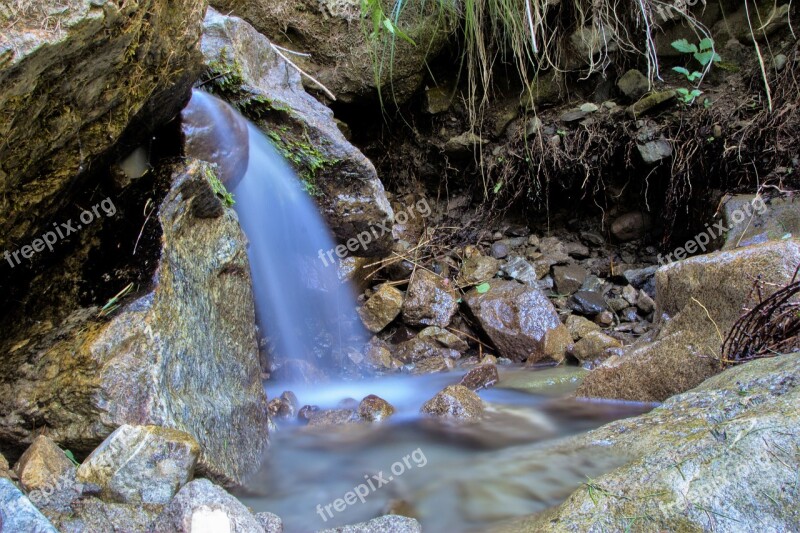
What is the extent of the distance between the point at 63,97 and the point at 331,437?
1.99 metres

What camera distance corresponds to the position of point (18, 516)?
54.0 inches

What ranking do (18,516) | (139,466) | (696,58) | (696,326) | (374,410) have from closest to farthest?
1. (18,516)
2. (139,466)
3. (696,326)
4. (374,410)
5. (696,58)

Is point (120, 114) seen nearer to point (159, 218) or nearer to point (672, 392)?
point (159, 218)

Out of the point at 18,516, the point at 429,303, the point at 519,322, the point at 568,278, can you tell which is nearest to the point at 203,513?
the point at 18,516

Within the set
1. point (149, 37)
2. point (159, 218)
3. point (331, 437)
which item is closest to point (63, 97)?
point (149, 37)

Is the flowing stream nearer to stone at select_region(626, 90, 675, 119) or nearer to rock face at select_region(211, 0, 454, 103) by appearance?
rock face at select_region(211, 0, 454, 103)

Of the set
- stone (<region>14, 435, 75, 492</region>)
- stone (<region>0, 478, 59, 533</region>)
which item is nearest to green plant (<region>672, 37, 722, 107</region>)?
stone (<region>14, 435, 75, 492</region>)

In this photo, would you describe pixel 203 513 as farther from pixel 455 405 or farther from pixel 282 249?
pixel 282 249

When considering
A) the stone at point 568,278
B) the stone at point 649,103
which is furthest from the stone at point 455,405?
the stone at point 649,103

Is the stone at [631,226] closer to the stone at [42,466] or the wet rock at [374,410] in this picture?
the wet rock at [374,410]

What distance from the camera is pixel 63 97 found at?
184cm

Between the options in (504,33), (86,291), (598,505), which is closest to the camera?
(598,505)

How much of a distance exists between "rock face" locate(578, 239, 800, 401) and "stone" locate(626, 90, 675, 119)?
2.70 m

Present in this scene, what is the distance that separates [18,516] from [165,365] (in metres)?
0.76
